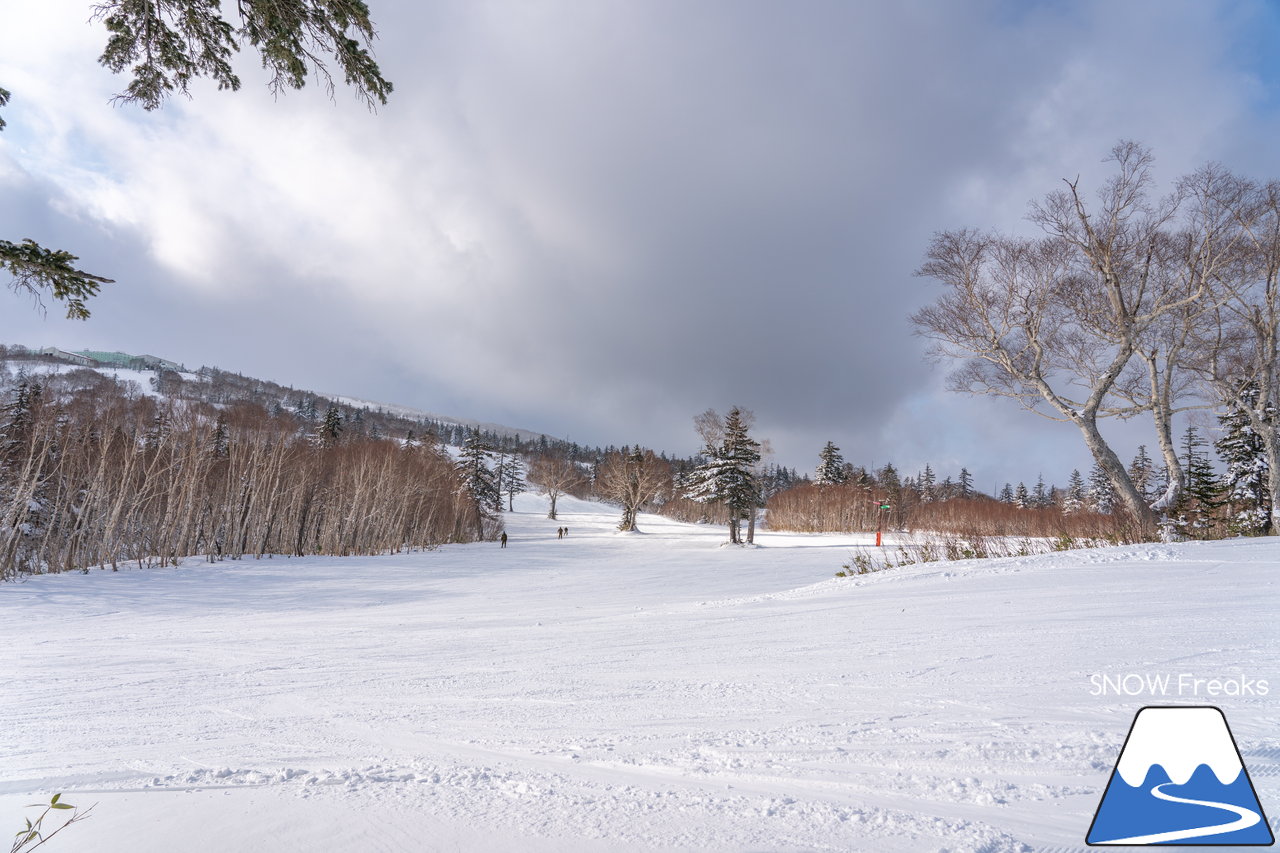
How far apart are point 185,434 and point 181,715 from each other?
2750 centimetres

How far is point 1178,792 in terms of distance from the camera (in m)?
1.98

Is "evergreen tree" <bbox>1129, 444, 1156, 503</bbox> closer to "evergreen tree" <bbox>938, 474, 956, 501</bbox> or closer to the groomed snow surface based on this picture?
"evergreen tree" <bbox>938, 474, 956, 501</bbox>

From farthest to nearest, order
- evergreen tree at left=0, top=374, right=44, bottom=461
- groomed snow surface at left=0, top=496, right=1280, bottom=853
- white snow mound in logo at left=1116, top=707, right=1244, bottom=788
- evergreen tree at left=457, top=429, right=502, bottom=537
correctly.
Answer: evergreen tree at left=457, top=429, right=502, bottom=537 → evergreen tree at left=0, top=374, right=44, bottom=461 → groomed snow surface at left=0, top=496, right=1280, bottom=853 → white snow mound in logo at left=1116, top=707, right=1244, bottom=788

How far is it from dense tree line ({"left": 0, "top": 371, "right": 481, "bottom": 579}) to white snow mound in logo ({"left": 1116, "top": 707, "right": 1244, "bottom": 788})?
82.8 ft

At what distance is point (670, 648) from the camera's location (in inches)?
235

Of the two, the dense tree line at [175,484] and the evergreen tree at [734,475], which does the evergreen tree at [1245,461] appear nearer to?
the evergreen tree at [734,475]

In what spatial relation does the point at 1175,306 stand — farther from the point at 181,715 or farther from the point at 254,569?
the point at 254,569

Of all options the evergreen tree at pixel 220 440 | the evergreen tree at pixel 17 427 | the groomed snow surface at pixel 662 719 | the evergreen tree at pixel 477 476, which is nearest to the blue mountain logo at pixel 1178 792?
the groomed snow surface at pixel 662 719

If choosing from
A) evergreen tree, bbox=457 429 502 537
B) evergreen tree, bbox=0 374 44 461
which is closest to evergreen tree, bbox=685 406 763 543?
evergreen tree, bbox=457 429 502 537

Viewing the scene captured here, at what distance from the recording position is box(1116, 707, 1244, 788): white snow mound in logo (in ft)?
6.63

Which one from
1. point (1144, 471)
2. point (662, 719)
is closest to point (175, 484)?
point (662, 719)

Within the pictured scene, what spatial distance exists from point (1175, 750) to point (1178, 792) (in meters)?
0.14

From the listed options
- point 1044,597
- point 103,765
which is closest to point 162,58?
point 103,765

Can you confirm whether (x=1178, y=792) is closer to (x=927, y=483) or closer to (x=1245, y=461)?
(x=1245, y=461)
